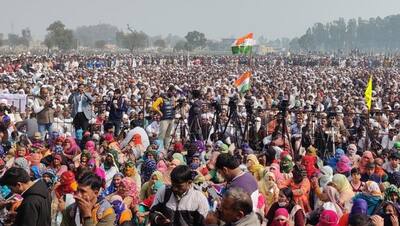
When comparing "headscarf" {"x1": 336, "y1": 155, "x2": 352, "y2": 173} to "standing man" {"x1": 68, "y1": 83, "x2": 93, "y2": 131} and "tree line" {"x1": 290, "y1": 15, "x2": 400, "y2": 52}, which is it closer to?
"standing man" {"x1": 68, "y1": 83, "x2": 93, "y2": 131}

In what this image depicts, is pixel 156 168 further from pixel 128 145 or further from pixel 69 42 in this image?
pixel 69 42

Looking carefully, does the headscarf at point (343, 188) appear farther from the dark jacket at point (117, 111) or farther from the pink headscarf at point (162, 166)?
the dark jacket at point (117, 111)

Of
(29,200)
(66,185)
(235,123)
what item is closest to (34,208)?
(29,200)

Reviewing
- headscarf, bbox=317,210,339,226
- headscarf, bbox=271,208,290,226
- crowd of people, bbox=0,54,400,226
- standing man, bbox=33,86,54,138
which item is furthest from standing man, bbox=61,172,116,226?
standing man, bbox=33,86,54,138

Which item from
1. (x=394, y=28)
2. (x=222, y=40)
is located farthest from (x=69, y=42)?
(x=394, y=28)

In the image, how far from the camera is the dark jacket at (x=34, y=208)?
4453mm

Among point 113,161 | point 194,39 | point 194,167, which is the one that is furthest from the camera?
point 194,39

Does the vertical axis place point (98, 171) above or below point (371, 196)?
below

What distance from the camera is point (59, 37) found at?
92375mm

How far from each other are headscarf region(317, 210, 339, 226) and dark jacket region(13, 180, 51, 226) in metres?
2.25

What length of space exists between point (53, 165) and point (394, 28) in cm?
16997

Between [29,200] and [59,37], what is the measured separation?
9058cm

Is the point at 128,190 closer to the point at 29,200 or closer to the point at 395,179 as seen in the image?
the point at 29,200

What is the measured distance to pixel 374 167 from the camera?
801 centimetres
